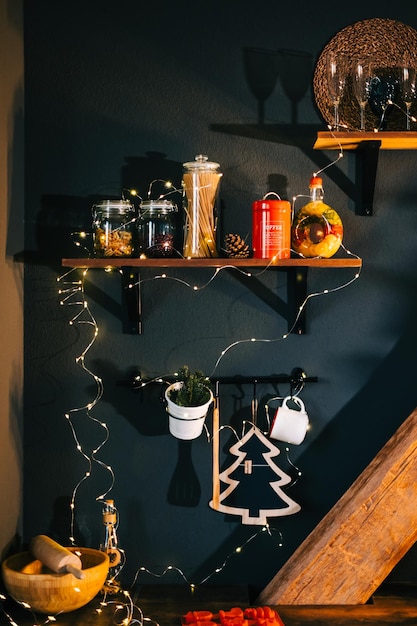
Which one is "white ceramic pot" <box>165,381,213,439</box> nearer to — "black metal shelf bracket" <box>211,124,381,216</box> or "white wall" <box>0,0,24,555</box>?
"white wall" <box>0,0,24,555</box>

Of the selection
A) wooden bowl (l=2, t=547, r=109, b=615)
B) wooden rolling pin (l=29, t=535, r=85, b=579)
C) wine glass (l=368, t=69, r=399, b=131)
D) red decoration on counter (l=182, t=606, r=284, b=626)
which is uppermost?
wine glass (l=368, t=69, r=399, b=131)

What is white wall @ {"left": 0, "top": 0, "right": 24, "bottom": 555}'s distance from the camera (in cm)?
226

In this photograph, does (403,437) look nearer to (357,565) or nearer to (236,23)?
(357,565)

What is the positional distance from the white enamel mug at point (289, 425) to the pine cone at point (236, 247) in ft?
1.54

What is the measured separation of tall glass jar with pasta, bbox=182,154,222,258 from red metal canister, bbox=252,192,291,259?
132mm

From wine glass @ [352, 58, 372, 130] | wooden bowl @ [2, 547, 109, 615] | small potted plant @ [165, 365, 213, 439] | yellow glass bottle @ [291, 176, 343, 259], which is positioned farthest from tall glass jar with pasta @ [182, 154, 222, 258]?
wooden bowl @ [2, 547, 109, 615]

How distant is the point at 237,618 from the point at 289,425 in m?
0.57

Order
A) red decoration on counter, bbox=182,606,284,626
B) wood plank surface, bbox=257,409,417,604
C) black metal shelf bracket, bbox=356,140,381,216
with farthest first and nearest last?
black metal shelf bracket, bbox=356,140,381,216
wood plank surface, bbox=257,409,417,604
red decoration on counter, bbox=182,606,284,626

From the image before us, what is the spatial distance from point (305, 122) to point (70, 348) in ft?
3.29

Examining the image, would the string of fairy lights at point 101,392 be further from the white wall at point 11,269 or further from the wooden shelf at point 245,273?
the white wall at point 11,269

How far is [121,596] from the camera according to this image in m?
2.30

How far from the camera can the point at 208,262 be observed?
2236 mm

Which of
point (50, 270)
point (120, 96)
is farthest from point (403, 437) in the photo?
point (120, 96)

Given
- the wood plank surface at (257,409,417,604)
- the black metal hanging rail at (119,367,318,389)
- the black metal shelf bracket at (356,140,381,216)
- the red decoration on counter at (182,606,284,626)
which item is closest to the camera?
the red decoration on counter at (182,606,284,626)
